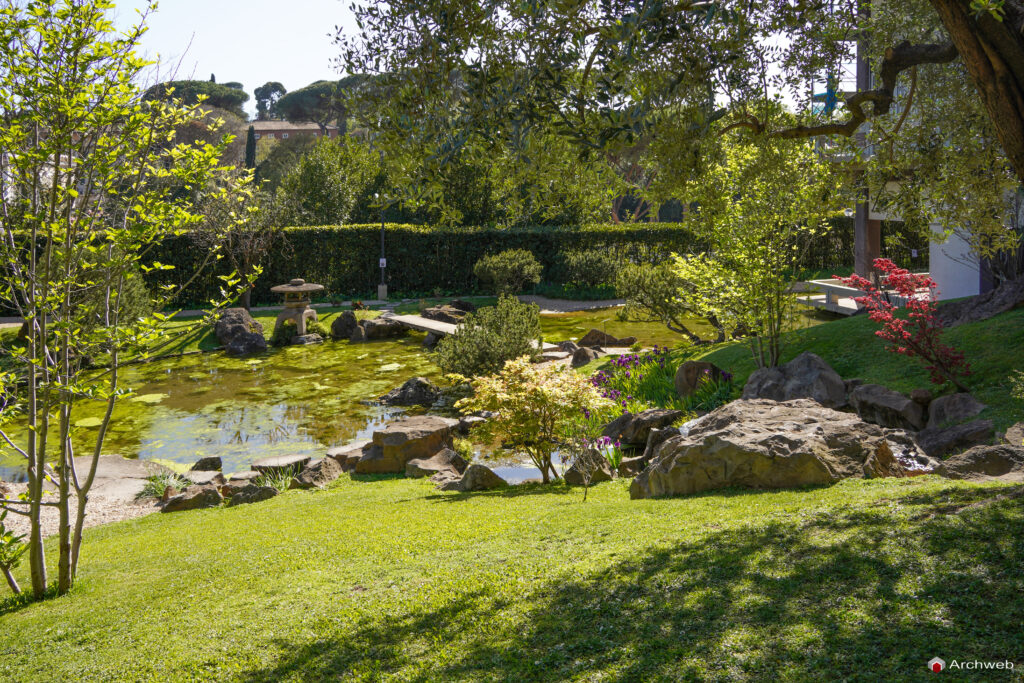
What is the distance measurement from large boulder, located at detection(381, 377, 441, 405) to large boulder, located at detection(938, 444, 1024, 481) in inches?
376

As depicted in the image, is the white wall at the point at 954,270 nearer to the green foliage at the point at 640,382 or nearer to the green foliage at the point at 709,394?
the green foliage at the point at 640,382

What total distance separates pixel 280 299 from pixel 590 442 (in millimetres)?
20427

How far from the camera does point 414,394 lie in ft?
48.7

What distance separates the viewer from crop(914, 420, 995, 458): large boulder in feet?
26.1

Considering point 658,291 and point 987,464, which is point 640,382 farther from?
point 987,464

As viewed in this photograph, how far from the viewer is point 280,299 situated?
27.7m

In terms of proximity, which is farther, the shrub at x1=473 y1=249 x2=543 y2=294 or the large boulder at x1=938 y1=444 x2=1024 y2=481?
the shrub at x1=473 y1=249 x2=543 y2=294

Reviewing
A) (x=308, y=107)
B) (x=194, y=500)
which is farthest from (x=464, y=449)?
(x=308, y=107)

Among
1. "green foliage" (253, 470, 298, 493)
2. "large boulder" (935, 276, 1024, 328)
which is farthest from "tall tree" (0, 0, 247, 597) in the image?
"large boulder" (935, 276, 1024, 328)

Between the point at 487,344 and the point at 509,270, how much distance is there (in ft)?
40.8

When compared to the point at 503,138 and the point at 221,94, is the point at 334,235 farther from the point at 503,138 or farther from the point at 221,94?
the point at 221,94

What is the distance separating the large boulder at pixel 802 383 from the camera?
10188mm

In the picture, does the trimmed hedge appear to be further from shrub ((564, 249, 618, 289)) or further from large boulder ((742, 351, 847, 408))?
large boulder ((742, 351, 847, 408))

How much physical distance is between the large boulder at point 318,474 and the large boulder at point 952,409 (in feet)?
24.1
